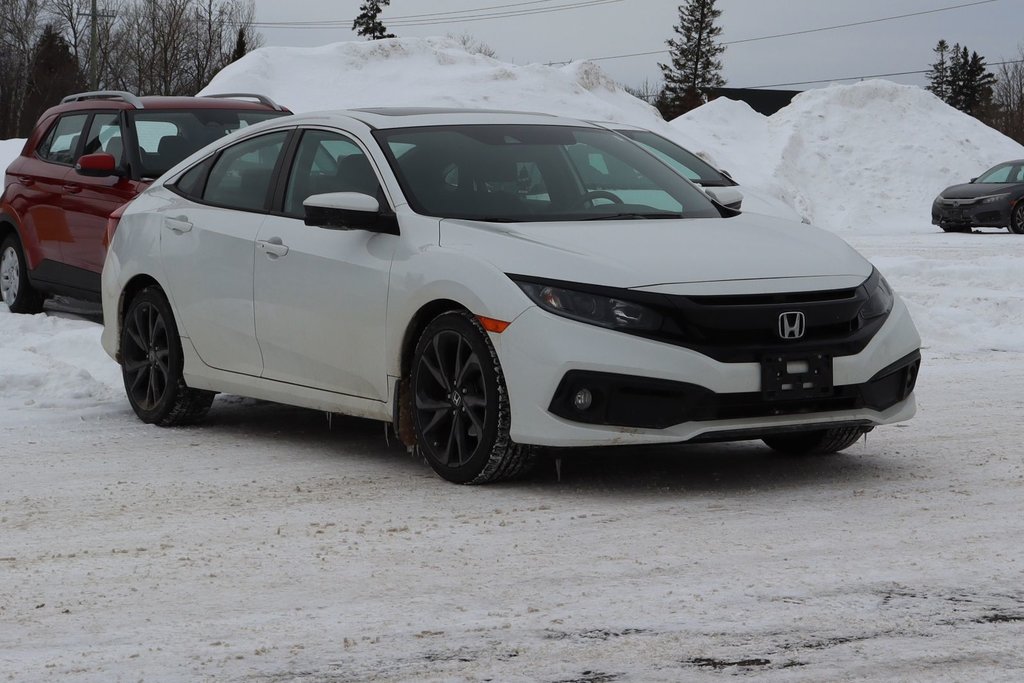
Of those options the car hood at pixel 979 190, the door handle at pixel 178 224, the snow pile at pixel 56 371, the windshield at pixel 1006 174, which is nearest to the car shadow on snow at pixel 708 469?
the door handle at pixel 178 224

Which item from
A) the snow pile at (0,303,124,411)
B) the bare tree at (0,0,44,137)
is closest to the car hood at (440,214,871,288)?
the snow pile at (0,303,124,411)

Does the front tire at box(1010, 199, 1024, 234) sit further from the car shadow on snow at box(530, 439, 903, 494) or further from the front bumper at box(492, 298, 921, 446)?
the front bumper at box(492, 298, 921, 446)

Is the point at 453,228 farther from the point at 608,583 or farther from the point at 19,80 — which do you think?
the point at 19,80

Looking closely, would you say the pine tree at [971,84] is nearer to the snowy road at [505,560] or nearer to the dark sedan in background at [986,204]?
the dark sedan in background at [986,204]

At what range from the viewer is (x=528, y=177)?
23.1 feet

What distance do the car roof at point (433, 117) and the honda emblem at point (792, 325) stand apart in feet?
6.84

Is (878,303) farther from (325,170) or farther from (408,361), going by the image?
(325,170)

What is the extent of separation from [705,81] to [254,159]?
280ft

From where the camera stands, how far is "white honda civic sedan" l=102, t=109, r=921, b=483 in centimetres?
591

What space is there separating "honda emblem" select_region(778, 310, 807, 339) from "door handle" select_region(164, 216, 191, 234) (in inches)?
135

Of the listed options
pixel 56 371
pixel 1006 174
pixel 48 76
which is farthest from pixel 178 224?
pixel 48 76

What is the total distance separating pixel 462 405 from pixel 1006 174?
2716 centimetres

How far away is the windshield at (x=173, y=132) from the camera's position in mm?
12219

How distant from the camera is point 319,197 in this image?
266 inches
